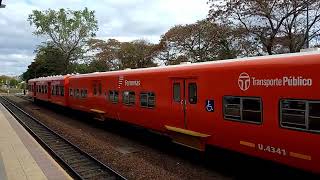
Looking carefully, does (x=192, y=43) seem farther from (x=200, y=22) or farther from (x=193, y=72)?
(x=193, y=72)

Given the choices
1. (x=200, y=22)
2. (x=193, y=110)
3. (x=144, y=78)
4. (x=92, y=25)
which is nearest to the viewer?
(x=193, y=110)

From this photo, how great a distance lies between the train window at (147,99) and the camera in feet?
53.4

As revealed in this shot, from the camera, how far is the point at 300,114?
9.27 m

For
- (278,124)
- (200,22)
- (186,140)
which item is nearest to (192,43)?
(200,22)

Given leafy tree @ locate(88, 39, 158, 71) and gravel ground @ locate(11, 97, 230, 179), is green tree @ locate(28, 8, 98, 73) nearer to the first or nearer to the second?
leafy tree @ locate(88, 39, 158, 71)

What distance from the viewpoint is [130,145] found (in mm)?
17891

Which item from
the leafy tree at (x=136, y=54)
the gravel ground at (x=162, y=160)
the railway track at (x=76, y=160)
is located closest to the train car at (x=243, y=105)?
the gravel ground at (x=162, y=160)

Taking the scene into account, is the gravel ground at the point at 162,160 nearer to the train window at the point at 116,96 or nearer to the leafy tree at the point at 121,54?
the train window at the point at 116,96

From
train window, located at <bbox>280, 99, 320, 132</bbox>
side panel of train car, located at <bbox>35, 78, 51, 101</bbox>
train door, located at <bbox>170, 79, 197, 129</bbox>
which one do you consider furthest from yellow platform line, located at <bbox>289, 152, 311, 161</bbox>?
side panel of train car, located at <bbox>35, 78, 51, 101</bbox>

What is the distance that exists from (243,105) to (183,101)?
3.18 meters

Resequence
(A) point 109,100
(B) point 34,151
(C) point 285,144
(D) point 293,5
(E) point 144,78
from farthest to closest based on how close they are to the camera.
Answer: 1. (D) point 293,5
2. (A) point 109,100
3. (E) point 144,78
4. (B) point 34,151
5. (C) point 285,144

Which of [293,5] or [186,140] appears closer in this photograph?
[186,140]

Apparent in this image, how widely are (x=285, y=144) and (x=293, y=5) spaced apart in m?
18.6

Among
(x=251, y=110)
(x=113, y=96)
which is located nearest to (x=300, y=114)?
(x=251, y=110)
